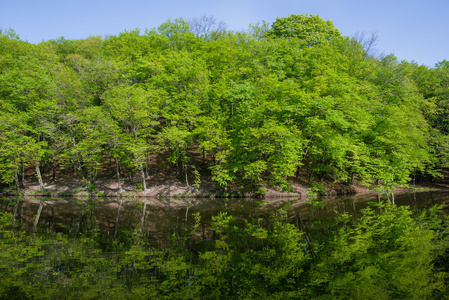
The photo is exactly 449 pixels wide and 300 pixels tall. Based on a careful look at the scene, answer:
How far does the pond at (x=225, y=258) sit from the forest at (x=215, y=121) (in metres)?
15.5

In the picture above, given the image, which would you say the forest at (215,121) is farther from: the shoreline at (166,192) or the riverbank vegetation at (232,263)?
the riverbank vegetation at (232,263)

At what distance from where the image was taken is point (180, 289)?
7336mm

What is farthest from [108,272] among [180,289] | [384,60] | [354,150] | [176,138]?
[384,60]

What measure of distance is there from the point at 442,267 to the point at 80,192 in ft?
111

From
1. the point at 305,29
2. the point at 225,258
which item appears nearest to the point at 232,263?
the point at 225,258

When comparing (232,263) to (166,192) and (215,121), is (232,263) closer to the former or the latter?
(215,121)

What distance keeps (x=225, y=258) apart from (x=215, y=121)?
22674 millimetres

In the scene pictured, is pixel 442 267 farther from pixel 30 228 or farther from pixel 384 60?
pixel 384 60

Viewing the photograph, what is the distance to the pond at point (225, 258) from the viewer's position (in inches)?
291

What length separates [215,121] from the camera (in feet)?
103

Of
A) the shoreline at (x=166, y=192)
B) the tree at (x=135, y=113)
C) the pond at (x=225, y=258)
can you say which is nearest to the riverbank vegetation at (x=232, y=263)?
the pond at (x=225, y=258)

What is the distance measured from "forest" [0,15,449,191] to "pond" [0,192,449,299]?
15.5 m

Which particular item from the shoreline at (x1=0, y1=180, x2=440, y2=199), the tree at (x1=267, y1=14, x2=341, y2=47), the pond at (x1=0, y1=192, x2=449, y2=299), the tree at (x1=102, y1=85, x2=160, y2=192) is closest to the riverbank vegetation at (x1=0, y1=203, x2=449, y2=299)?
the pond at (x1=0, y1=192, x2=449, y2=299)

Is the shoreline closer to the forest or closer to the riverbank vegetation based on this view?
the forest
